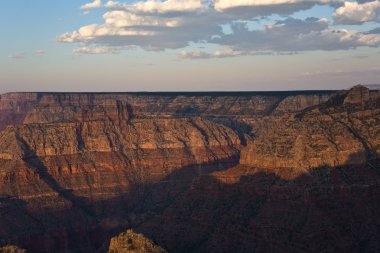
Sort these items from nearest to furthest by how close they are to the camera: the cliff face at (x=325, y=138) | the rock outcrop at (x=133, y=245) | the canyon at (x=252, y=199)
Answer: the rock outcrop at (x=133, y=245) → the canyon at (x=252, y=199) → the cliff face at (x=325, y=138)

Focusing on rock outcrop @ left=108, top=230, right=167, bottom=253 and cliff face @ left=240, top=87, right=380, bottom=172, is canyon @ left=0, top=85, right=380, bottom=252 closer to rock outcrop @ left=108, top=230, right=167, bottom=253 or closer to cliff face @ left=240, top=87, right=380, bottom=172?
cliff face @ left=240, top=87, right=380, bottom=172

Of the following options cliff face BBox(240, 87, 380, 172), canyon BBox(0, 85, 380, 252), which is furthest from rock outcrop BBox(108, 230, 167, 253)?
cliff face BBox(240, 87, 380, 172)

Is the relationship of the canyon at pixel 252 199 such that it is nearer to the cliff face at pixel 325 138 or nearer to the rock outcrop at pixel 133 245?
the cliff face at pixel 325 138

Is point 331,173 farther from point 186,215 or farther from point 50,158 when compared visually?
point 50,158

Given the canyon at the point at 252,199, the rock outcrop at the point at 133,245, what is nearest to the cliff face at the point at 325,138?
the canyon at the point at 252,199

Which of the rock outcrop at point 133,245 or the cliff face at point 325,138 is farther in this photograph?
the cliff face at point 325,138

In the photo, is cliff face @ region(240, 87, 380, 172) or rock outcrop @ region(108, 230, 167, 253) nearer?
rock outcrop @ region(108, 230, 167, 253)

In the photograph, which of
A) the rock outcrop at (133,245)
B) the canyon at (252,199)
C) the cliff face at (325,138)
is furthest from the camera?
the cliff face at (325,138)

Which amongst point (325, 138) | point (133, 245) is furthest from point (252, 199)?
point (133, 245)

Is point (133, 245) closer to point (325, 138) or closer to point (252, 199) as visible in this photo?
point (252, 199)
